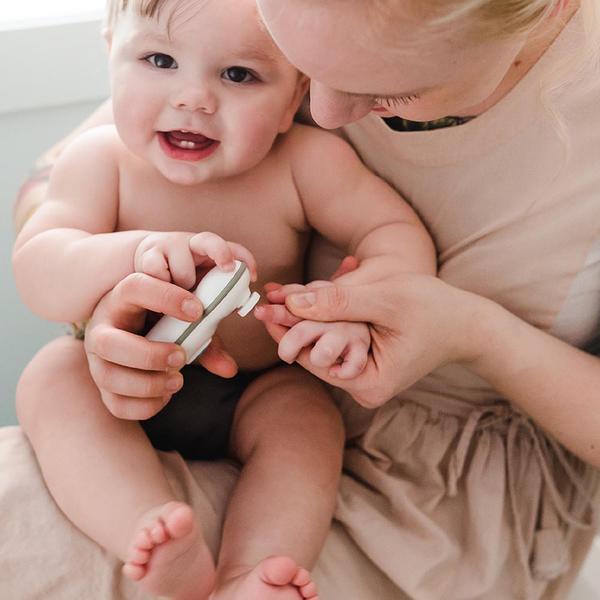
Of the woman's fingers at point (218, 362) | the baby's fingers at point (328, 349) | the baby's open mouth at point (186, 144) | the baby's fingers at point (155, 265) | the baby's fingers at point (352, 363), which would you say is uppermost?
the baby's open mouth at point (186, 144)

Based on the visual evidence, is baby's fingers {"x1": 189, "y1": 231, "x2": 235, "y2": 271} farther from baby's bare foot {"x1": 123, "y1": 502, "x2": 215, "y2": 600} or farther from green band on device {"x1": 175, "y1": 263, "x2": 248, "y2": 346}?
baby's bare foot {"x1": 123, "y1": 502, "x2": 215, "y2": 600}

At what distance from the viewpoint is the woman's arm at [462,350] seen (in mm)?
→ 738

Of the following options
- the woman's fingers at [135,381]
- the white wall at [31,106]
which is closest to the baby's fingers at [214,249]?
the woman's fingers at [135,381]

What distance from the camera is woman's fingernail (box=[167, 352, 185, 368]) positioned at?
73cm

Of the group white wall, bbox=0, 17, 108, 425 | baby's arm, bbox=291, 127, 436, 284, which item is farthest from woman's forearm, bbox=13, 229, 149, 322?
white wall, bbox=0, 17, 108, 425

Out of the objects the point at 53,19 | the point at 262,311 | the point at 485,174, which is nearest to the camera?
the point at 262,311

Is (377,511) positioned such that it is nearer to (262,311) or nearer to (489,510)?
(489,510)

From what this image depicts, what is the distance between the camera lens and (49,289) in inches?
33.0

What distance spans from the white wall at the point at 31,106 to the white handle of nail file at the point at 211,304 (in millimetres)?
723

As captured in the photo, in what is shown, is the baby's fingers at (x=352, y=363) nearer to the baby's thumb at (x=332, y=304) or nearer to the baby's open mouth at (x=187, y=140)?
the baby's thumb at (x=332, y=304)

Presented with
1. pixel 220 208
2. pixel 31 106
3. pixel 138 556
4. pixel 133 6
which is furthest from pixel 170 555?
pixel 31 106

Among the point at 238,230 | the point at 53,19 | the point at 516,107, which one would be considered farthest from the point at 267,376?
the point at 53,19

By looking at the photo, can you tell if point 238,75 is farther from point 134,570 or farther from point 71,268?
point 134,570

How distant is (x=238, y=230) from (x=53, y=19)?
1.98 feet
